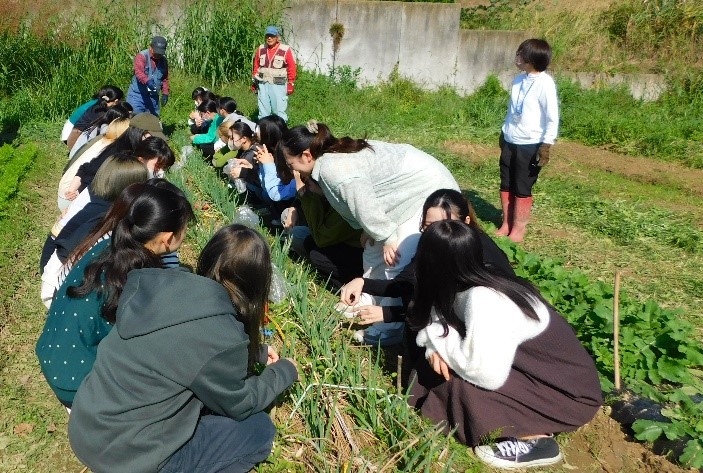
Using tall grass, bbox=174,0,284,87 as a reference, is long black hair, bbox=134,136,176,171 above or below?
below

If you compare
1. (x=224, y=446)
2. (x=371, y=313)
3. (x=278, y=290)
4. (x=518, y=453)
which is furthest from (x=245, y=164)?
(x=518, y=453)

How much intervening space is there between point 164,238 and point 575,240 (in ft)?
13.4

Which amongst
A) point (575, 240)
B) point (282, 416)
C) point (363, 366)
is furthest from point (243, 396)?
point (575, 240)

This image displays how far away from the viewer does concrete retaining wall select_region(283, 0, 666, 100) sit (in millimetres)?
11719

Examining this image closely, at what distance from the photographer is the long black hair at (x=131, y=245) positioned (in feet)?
8.04

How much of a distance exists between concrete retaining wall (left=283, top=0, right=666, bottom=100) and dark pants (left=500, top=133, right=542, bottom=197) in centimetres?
698

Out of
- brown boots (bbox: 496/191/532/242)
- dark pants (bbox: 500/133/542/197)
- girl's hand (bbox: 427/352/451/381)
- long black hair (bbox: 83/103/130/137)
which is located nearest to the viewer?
girl's hand (bbox: 427/352/451/381)

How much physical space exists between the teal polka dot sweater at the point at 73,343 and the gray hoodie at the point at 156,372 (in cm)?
27

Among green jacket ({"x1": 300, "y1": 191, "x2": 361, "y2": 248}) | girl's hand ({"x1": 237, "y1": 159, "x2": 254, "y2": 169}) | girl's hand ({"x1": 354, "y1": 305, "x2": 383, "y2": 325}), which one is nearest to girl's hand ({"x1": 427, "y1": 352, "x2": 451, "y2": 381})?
girl's hand ({"x1": 354, "y1": 305, "x2": 383, "y2": 325})

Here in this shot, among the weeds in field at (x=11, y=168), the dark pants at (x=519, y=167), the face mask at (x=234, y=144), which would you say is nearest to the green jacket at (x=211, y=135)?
the face mask at (x=234, y=144)

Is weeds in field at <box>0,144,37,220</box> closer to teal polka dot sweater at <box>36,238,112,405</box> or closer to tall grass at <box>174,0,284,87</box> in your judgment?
teal polka dot sweater at <box>36,238,112,405</box>

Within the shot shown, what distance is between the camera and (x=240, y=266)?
7.63 ft

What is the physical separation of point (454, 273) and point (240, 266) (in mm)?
862

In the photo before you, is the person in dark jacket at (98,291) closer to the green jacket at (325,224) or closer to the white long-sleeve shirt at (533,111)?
the green jacket at (325,224)
